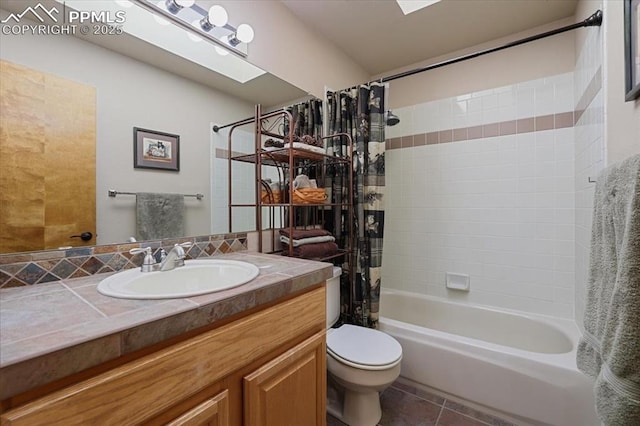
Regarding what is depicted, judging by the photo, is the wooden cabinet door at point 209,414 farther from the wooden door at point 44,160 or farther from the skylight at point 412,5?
the skylight at point 412,5

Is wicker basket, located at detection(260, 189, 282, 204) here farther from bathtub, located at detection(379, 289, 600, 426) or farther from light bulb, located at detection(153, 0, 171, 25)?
bathtub, located at detection(379, 289, 600, 426)

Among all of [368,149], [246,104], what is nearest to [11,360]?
[246,104]

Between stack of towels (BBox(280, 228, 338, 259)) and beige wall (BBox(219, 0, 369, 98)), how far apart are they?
100cm

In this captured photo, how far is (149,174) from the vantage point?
114cm

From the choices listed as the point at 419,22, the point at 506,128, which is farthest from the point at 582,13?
the point at 419,22

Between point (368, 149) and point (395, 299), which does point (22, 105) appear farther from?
point (395, 299)

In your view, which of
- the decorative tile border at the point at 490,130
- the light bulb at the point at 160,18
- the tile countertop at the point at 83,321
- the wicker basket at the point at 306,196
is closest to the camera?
the tile countertop at the point at 83,321

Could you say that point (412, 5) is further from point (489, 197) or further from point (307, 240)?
point (307, 240)

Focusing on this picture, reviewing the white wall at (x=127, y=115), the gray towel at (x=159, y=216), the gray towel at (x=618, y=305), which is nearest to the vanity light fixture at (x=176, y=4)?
the white wall at (x=127, y=115)

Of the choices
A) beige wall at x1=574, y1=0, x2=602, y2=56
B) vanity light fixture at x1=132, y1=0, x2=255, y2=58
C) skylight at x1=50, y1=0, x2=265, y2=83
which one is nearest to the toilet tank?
skylight at x1=50, y1=0, x2=265, y2=83

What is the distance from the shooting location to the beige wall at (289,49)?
5.26 feet

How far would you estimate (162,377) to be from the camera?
1.95 feet

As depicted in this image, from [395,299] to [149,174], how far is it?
213 cm

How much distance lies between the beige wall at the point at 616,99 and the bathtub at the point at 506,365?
999mm
